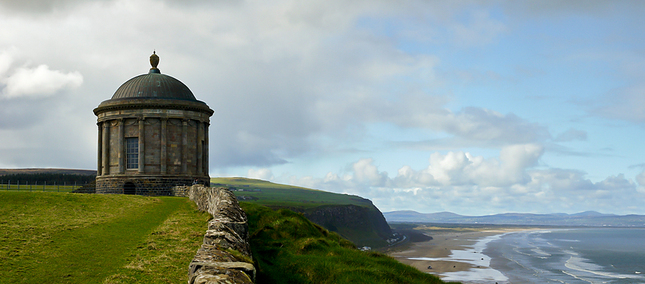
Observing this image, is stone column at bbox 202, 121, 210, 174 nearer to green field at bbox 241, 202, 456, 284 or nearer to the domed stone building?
the domed stone building

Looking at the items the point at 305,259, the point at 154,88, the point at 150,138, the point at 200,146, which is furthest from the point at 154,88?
the point at 305,259

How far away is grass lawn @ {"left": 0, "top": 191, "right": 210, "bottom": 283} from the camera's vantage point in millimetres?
13117

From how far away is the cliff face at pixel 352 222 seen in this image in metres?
148

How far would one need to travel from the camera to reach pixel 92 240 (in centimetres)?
1697

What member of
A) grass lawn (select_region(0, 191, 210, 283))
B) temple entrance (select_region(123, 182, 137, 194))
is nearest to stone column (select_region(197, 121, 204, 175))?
temple entrance (select_region(123, 182, 137, 194))

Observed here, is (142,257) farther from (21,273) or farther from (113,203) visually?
(113,203)

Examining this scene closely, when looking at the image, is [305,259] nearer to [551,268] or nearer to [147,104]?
[147,104]

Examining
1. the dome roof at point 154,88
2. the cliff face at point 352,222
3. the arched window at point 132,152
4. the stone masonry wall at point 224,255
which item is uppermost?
the dome roof at point 154,88

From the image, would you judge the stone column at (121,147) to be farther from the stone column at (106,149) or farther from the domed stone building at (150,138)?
the stone column at (106,149)

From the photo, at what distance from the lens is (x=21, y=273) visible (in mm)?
13031

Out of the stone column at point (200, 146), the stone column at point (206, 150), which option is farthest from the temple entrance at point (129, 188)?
the stone column at point (206, 150)

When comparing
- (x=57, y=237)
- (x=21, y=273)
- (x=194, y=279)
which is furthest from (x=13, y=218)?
(x=194, y=279)

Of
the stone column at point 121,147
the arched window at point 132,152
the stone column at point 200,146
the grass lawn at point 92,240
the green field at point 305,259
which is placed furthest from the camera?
the stone column at point 200,146

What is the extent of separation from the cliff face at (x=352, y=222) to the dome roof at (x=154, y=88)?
96.3 m
